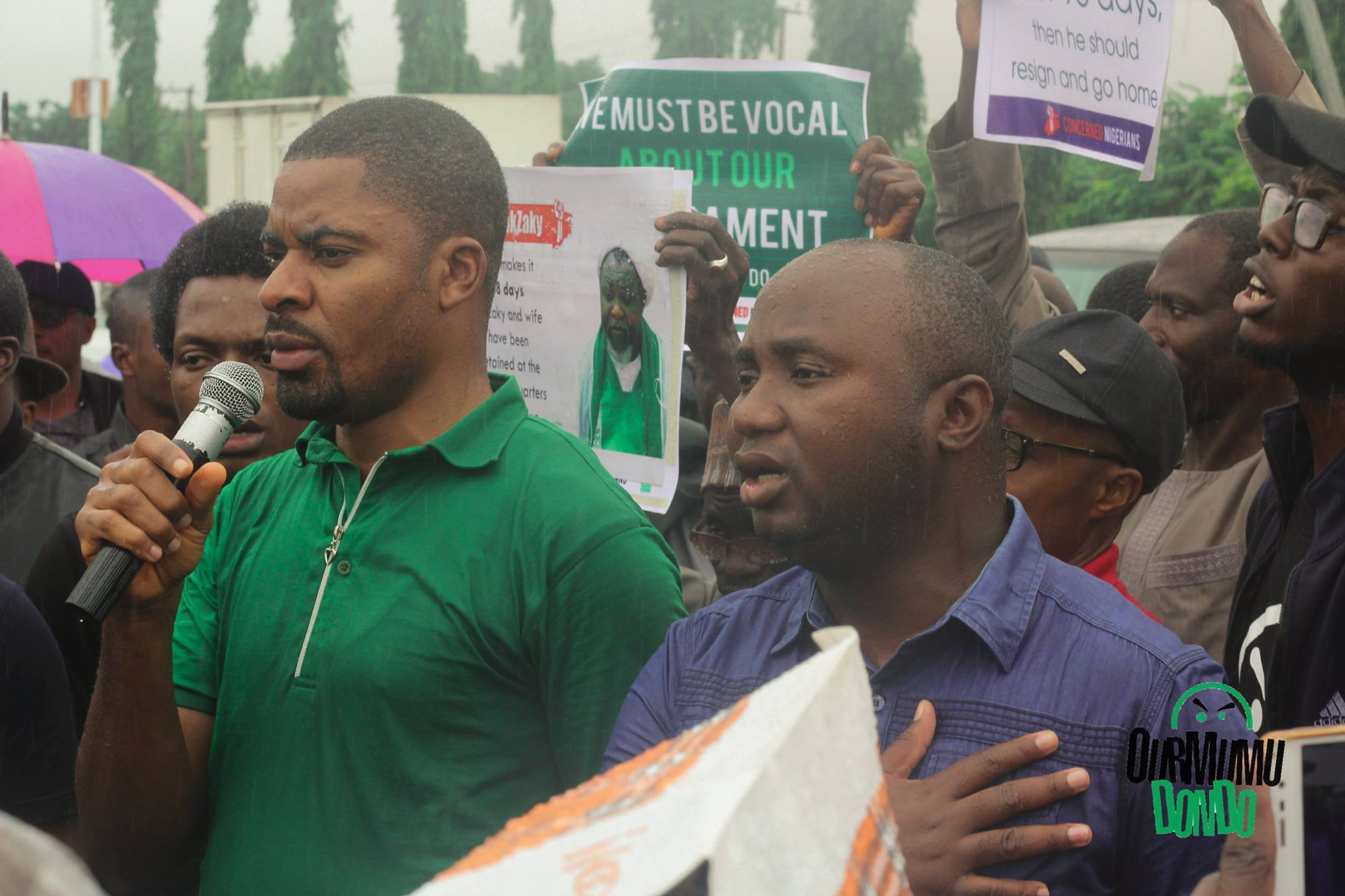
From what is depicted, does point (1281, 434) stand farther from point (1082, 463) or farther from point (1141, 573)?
point (1141, 573)

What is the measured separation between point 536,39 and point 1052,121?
43567mm

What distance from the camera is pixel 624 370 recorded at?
11.5 feet

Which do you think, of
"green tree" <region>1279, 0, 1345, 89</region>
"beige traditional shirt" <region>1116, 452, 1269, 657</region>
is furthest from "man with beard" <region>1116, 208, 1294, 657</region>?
"green tree" <region>1279, 0, 1345, 89</region>

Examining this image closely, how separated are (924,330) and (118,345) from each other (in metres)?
4.55

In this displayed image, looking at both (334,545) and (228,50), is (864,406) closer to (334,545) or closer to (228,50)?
(334,545)

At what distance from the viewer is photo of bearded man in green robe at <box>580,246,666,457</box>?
3428 millimetres

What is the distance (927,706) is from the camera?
74.7 inches

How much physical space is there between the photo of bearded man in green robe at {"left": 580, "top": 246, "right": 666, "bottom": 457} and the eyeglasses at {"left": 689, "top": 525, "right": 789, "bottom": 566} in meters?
0.46

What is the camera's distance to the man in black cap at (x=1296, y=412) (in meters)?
2.56

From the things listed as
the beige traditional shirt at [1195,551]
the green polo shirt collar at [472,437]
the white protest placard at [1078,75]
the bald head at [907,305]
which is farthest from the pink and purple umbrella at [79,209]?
the bald head at [907,305]

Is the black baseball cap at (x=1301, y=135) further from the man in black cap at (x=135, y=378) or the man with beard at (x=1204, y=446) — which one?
the man in black cap at (x=135, y=378)

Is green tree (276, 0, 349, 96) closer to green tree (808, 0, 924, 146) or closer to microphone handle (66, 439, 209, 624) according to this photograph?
green tree (808, 0, 924, 146)

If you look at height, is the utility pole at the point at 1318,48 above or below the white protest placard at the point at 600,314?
above

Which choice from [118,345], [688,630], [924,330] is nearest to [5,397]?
[118,345]
